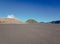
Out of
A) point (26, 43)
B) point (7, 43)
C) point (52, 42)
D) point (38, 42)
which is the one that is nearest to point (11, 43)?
point (7, 43)

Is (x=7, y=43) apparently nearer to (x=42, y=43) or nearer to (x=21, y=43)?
(x=21, y=43)

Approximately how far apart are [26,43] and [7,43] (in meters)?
0.55

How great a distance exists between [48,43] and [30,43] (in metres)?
0.53

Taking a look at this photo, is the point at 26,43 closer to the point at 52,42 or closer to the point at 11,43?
the point at 11,43

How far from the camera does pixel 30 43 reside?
4.93 m

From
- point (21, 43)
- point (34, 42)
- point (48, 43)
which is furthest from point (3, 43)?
point (48, 43)

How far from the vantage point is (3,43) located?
4859 millimetres

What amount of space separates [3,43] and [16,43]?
1.23ft

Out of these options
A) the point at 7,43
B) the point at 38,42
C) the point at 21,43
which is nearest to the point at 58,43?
the point at 38,42

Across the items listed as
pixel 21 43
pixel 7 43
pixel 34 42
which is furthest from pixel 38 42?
pixel 7 43

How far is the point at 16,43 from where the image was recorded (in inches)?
193

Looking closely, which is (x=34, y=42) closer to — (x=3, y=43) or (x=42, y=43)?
(x=42, y=43)

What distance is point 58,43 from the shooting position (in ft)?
15.9

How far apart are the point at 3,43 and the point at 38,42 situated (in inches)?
41.5
